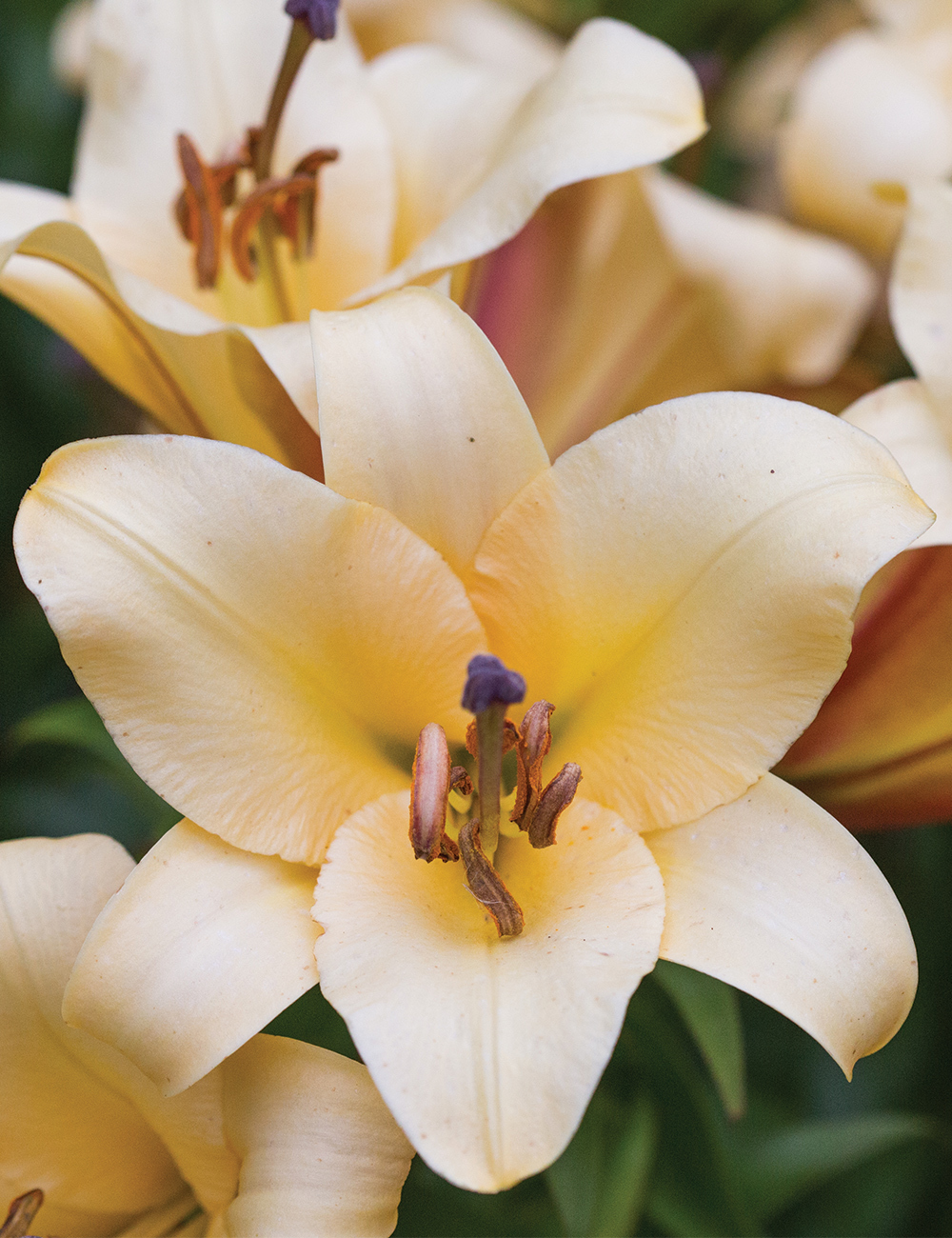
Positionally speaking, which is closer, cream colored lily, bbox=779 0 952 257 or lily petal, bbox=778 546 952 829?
lily petal, bbox=778 546 952 829

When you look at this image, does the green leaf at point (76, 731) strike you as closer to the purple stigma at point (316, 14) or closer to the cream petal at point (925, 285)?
the purple stigma at point (316, 14)

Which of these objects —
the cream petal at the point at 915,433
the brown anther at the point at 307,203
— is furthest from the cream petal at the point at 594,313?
the cream petal at the point at 915,433

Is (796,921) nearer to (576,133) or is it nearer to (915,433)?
(915,433)

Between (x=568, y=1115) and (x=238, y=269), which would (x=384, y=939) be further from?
(x=238, y=269)

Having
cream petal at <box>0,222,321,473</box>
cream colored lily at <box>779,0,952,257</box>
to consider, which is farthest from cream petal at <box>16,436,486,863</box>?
cream colored lily at <box>779,0,952,257</box>

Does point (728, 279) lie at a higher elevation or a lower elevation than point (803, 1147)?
higher

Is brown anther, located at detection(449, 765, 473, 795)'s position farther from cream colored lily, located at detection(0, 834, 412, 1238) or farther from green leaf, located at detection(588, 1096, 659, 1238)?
green leaf, located at detection(588, 1096, 659, 1238)

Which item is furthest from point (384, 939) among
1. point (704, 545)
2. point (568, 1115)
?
point (704, 545)
